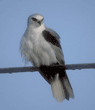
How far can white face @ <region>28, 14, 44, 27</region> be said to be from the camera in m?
4.14

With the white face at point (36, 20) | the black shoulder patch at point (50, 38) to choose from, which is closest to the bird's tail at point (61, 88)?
the black shoulder patch at point (50, 38)

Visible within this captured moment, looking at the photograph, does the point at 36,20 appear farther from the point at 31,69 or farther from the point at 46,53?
the point at 31,69

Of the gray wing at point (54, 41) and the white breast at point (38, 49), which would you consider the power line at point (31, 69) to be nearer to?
the white breast at point (38, 49)

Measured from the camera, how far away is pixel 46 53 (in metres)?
3.86

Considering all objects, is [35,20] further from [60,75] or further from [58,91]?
[58,91]

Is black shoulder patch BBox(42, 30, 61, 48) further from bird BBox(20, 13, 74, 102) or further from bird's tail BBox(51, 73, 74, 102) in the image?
bird's tail BBox(51, 73, 74, 102)

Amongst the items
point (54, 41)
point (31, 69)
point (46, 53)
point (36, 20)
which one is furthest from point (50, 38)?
point (31, 69)

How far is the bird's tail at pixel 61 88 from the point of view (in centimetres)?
383

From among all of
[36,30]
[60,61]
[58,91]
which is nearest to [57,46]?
[60,61]

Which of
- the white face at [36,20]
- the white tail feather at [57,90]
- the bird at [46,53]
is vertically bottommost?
the white tail feather at [57,90]

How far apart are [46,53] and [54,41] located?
0.43m

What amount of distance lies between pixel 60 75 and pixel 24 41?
105 centimetres

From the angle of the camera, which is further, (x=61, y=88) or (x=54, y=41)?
(x=54, y=41)

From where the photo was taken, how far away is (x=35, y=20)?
421 cm
